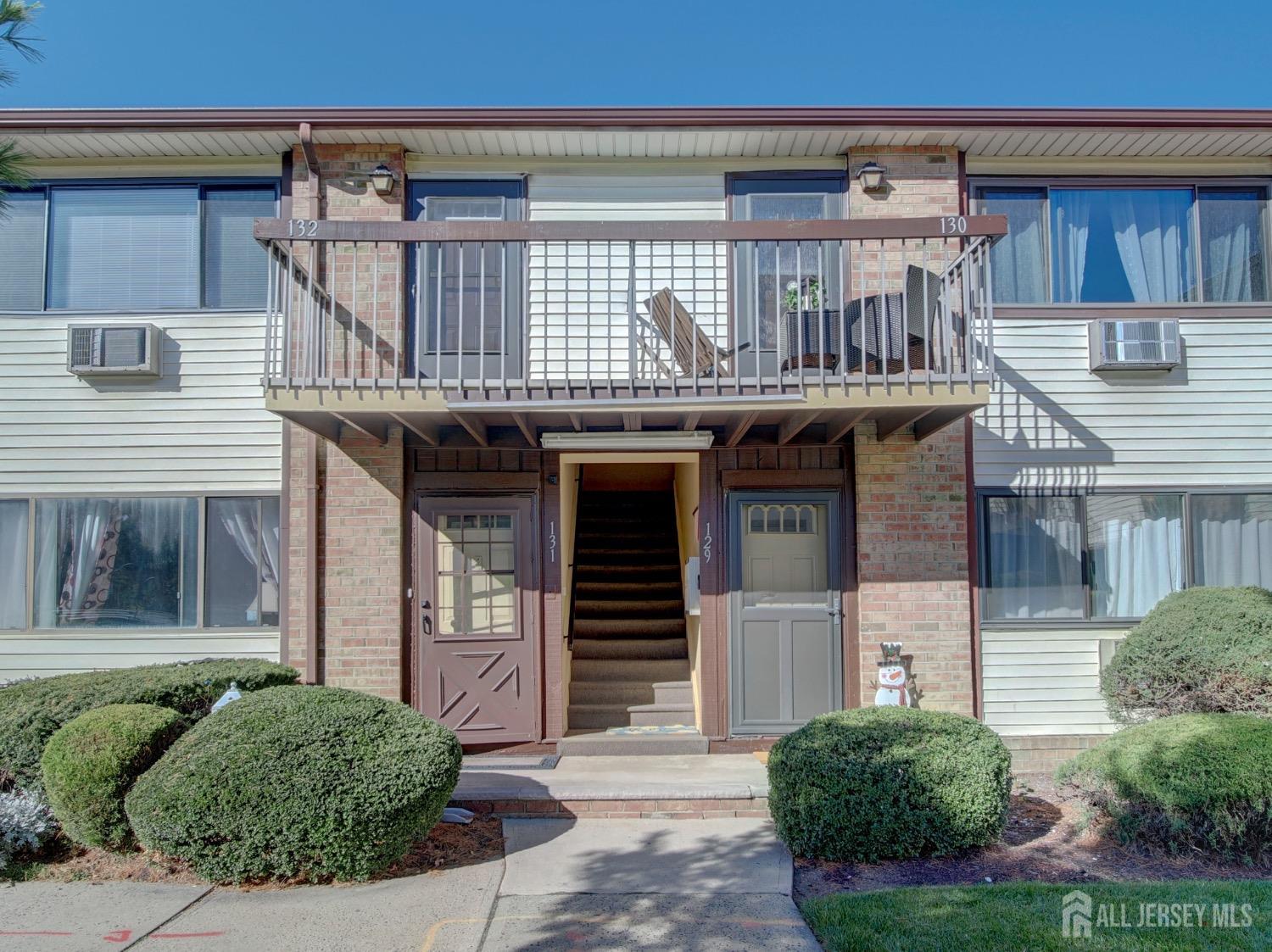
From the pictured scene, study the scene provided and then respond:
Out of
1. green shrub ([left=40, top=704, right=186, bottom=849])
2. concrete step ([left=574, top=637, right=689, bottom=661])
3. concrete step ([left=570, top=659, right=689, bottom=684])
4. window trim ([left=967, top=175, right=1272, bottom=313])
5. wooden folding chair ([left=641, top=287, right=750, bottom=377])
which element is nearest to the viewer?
green shrub ([left=40, top=704, right=186, bottom=849])

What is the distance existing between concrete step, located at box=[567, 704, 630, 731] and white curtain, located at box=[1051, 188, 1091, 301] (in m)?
5.09

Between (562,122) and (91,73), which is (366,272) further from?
(91,73)

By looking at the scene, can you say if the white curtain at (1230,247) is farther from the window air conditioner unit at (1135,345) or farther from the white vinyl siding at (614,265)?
the white vinyl siding at (614,265)

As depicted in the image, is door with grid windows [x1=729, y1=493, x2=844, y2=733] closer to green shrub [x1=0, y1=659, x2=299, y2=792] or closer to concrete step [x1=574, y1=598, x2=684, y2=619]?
concrete step [x1=574, y1=598, x2=684, y2=619]

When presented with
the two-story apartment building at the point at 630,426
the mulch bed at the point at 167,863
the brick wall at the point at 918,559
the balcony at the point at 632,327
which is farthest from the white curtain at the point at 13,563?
the brick wall at the point at 918,559

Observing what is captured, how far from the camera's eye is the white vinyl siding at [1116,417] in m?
7.42

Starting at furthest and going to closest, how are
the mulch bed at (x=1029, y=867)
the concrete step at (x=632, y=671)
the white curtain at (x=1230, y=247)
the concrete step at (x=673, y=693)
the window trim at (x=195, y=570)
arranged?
1. the concrete step at (x=632, y=671)
2. the concrete step at (x=673, y=693)
3. the white curtain at (x=1230, y=247)
4. the window trim at (x=195, y=570)
5. the mulch bed at (x=1029, y=867)

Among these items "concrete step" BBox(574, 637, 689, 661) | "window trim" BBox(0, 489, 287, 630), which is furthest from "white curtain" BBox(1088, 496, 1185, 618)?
"window trim" BBox(0, 489, 287, 630)

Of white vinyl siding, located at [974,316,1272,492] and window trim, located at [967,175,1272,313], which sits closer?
white vinyl siding, located at [974,316,1272,492]

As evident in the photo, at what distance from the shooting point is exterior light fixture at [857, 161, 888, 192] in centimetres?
732

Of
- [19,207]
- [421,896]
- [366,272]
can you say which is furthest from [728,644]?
[19,207]

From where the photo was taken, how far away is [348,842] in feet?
15.5

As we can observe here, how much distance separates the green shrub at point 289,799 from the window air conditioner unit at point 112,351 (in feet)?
11.7

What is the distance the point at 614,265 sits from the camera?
23.9 feet
